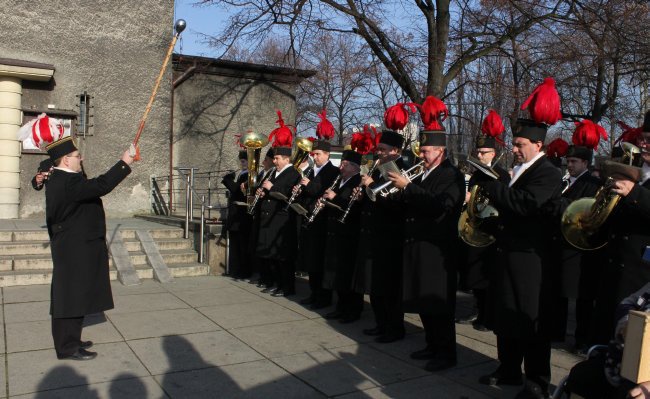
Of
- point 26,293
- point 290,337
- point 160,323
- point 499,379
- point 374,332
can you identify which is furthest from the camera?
point 26,293

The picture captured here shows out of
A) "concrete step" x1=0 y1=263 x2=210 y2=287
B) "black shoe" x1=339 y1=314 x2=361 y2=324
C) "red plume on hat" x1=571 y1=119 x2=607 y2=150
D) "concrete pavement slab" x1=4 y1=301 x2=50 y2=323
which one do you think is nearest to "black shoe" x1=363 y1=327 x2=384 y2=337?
"black shoe" x1=339 y1=314 x2=361 y2=324

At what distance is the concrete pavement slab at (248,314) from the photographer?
6.56 meters

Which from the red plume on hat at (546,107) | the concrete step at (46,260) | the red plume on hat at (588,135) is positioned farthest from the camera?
the concrete step at (46,260)

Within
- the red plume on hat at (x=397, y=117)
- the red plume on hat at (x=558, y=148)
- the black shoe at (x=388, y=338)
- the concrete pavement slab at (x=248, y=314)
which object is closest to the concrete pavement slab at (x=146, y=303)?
the concrete pavement slab at (x=248, y=314)

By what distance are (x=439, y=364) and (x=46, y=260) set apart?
21.8 feet

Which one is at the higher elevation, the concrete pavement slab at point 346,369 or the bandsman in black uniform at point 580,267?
the bandsman in black uniform at point 580,267

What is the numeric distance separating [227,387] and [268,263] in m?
4.06

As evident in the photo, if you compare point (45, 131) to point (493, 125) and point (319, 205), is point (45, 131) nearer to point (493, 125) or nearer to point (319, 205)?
point (319, 205)

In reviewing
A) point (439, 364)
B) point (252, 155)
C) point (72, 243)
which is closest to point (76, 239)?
point (72, 243)

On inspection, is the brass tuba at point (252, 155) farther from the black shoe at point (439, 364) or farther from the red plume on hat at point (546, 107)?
the red plume on hat at point (546, 107)

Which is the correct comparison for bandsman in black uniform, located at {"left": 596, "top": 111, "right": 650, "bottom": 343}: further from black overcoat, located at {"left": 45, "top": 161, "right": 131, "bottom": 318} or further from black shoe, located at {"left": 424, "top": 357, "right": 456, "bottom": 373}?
black overcoat, located at {"left": 45, "top": 161, "right": 131, "bottom": 318}

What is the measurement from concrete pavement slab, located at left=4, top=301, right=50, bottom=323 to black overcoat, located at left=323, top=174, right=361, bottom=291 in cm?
335

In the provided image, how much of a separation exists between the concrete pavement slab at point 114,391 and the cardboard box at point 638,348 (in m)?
3.32

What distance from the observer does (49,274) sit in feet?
27.9
